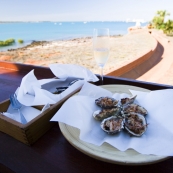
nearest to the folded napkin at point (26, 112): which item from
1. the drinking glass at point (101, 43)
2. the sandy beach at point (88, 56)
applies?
the drinking glass at point (101, 43)

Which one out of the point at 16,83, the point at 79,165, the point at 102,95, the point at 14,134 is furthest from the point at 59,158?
the point at 16,83

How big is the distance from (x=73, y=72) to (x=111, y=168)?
0.53 m

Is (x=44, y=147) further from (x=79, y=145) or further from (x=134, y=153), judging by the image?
(x=134, y=153)

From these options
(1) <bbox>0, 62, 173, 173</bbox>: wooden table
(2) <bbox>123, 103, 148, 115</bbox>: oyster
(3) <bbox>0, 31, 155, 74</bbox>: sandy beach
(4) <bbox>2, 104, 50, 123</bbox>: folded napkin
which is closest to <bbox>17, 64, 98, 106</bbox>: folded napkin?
(4) <bbox>2, 104, 50, 123</bbox>: folded napkin

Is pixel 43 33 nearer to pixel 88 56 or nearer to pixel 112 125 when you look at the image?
pixel 88 56

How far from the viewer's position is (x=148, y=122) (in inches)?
18.2

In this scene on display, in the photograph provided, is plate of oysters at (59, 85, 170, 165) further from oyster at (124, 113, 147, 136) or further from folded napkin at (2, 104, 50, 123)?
folded napkin at (2, 104, 50, 123)

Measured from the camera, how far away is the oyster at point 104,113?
0.49m

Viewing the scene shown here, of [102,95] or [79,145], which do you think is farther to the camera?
[102,95]

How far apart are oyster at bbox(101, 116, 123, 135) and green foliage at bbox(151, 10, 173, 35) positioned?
1020 cm

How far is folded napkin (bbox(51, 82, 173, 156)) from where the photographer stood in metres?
0.37

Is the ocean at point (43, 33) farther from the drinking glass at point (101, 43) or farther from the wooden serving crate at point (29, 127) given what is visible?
the wooden serving crate at point (29, 127)

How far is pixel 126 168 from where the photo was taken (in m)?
0.35

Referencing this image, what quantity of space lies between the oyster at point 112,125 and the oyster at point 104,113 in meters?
0.01
